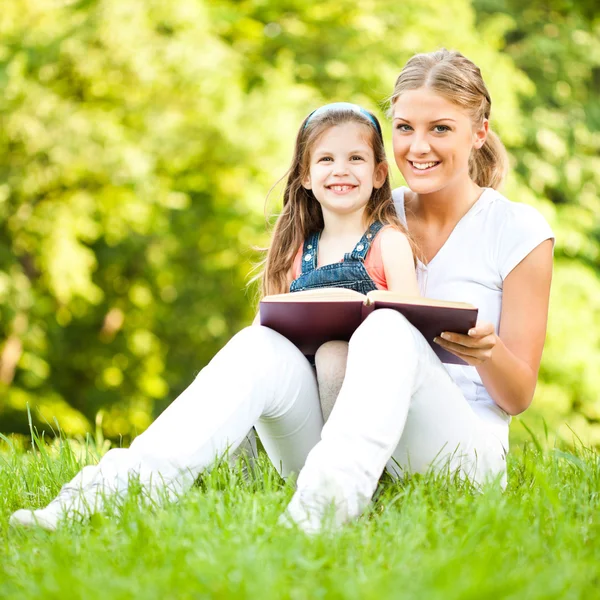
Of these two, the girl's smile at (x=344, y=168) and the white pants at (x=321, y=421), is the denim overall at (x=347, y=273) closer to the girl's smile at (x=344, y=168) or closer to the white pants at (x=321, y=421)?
A: the girl's smile at (x=344, y=168)

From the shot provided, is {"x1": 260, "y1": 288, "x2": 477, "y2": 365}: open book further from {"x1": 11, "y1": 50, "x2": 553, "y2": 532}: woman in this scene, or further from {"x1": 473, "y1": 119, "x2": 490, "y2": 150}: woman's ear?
{"x1": 473, "y1": 119, "x2": 490, "y2": 150}: woman's ear

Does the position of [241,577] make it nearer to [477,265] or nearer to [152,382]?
[477,265]

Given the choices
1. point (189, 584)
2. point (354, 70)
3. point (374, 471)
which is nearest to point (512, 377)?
point (374, 471)

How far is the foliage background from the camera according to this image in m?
7.68

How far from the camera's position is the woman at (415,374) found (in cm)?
186

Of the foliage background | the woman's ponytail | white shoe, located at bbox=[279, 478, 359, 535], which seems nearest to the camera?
white shoe, located at bbox=[279, 478, 359, 535]

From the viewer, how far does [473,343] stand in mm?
2023

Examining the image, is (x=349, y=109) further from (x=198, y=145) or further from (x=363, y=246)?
(x=198, y=145)

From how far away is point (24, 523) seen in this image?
6.06 ft

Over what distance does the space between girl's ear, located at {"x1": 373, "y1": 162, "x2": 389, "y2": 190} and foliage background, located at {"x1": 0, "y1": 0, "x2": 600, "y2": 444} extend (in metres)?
4.21

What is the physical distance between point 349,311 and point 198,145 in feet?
20.8

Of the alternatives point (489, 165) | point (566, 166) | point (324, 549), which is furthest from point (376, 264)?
point (566, 166)

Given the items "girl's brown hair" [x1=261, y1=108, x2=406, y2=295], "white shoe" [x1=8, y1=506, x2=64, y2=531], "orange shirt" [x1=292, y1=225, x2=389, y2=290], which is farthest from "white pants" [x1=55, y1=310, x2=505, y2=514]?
"girl's brown hair" [x1=261, y1=108, x2=406, y2=295]

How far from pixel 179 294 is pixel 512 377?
739cm
